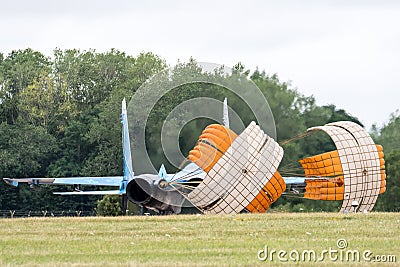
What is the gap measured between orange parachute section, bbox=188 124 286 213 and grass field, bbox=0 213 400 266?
12.7ft

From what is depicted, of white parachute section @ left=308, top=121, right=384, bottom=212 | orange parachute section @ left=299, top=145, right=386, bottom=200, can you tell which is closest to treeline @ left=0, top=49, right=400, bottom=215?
orange parachute section @ left=299, top=145, right=386, bottom=200

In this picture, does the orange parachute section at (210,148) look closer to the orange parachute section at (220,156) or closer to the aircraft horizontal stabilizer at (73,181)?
the orange parachute section at (220,156)

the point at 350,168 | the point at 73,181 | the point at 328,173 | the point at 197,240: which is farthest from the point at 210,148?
the point at 73,181

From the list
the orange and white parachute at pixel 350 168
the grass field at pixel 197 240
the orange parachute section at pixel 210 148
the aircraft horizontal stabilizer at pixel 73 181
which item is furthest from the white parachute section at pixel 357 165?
the aircraft horizontal stabilizer at pixel 73 181

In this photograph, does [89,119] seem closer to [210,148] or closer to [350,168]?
[210,148]

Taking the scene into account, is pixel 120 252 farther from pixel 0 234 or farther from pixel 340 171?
pixel 340 171

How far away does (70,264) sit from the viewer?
1623cm

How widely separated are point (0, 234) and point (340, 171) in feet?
38.0

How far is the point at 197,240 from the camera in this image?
19.5 m

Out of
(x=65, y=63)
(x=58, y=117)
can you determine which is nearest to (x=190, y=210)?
(x=58, y=117)

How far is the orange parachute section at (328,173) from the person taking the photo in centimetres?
3000

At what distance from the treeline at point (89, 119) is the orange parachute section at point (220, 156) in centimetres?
1311

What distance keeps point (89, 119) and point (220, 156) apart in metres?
39.7

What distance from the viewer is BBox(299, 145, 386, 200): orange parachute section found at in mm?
30000
